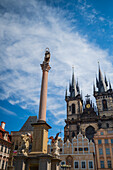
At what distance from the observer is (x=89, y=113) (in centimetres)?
5631

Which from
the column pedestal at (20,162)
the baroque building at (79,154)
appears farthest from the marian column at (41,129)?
the baroque building at (79,154)

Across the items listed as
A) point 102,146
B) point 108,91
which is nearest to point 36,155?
point 102,146

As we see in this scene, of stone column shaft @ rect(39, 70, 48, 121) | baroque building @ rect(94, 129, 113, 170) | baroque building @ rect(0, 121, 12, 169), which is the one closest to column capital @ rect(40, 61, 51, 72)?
stone column shaft @ rect(39, 70, 48, 121)

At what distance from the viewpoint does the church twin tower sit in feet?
172

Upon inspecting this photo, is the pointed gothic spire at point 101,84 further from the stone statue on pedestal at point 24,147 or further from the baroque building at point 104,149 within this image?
the stone statue on pedestal at point 24,147

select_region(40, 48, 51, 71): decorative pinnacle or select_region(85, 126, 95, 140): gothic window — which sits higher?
select_region(40, 48, 51, 71): decorative pinnacle

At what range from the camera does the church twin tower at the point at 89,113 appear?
172 ft

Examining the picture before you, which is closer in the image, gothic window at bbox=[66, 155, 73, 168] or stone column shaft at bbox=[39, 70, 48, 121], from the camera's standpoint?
stone column shaft at bbox=[39, 70, 48, 121]

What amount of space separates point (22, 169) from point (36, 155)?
1478 millimetres

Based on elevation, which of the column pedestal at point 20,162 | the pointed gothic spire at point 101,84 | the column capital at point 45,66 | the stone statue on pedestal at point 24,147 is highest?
the pointed gothic spire at point 101,84

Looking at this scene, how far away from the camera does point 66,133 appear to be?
2092 inches

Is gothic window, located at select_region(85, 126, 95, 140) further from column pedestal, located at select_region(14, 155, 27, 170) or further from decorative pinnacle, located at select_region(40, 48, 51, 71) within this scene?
column pedestal, located at select_region(14, 155, 27, 170)

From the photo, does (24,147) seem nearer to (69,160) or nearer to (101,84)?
(69,160)

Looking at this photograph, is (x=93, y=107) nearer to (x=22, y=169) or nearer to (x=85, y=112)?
(x=85, y=112)
